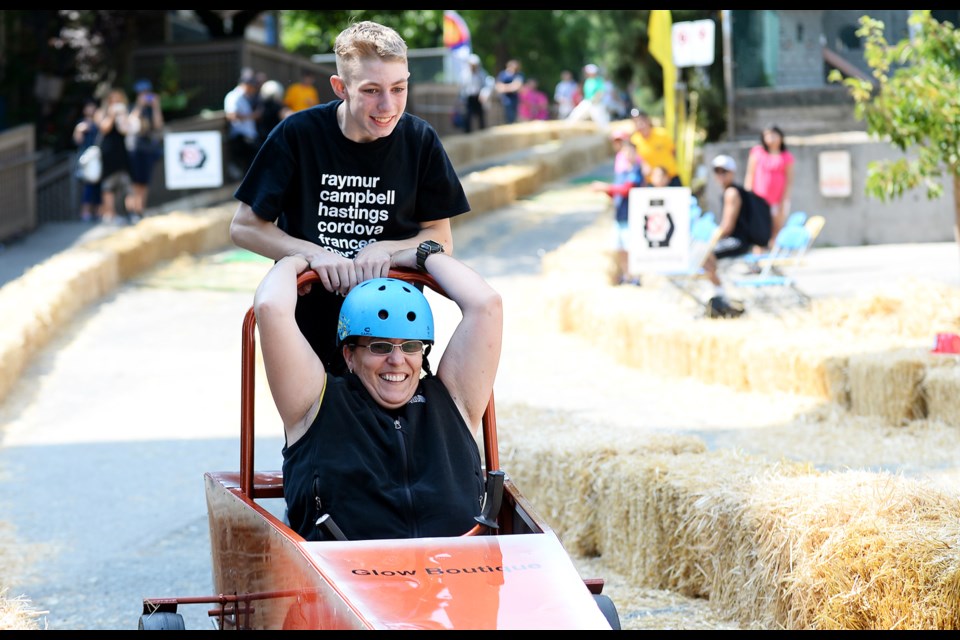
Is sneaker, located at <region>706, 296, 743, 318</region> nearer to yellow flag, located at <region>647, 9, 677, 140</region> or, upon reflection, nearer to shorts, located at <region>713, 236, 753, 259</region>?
shorts, located at <region>713, 236, 753, 259</region>

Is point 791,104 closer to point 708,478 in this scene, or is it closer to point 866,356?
point 866,356

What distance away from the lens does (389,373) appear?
4.39 meters

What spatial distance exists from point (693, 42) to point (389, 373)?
15.5 metres

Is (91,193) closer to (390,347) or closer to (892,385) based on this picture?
(892,385)

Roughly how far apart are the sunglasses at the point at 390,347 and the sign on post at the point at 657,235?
9.65 meters

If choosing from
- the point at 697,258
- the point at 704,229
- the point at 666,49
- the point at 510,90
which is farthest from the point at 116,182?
the point at 510,90

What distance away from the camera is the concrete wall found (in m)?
19.3

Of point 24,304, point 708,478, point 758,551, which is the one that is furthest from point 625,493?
point 24,304

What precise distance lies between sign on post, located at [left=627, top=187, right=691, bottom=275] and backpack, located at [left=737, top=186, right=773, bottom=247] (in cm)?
63

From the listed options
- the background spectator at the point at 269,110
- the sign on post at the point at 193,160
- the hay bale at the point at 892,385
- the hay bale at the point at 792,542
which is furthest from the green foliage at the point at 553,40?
the hay bale at the point at 792,542

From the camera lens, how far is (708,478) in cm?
601

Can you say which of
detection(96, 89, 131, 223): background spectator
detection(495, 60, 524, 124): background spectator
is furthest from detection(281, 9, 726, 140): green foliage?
detection(96, 89, 131, 223): background spectator

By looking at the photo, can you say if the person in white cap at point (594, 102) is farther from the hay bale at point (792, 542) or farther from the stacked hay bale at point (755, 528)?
the hay bale at point (792, 542)

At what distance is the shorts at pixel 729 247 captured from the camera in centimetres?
1402
